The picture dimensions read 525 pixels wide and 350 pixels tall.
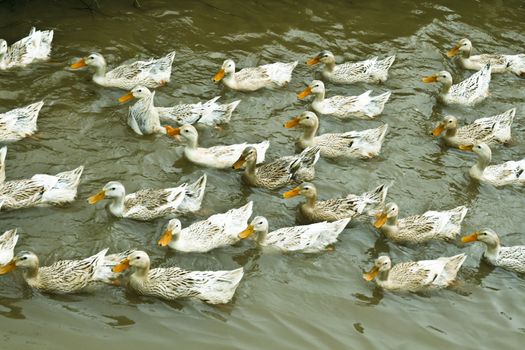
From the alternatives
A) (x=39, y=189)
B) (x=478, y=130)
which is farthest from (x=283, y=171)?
(x=478, y=130)

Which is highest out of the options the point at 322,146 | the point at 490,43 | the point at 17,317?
the point at 490,43

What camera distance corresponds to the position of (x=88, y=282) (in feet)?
27.0

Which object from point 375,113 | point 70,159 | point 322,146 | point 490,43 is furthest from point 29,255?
point 490,43

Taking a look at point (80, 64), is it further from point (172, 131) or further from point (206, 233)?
point (206, 233)

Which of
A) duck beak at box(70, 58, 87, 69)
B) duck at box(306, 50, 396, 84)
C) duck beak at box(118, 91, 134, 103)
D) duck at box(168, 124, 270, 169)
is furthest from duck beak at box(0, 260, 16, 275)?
duck at box(306, 50, 396, 84)

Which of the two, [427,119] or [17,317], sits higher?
[427,119]

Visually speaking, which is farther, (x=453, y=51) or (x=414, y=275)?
(x=453, y=51)

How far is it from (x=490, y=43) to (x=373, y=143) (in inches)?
179

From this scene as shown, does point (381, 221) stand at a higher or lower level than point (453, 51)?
lower

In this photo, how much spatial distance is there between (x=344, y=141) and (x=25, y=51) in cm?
484

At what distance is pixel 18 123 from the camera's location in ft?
33.8

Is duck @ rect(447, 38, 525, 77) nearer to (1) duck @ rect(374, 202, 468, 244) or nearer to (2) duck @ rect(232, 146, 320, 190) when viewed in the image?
(2) duck @ rect(232, 146, 320, 190)

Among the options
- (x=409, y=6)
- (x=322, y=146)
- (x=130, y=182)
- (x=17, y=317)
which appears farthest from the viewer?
(x=409, y=6)

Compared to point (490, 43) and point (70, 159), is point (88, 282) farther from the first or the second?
point (490, 43)
